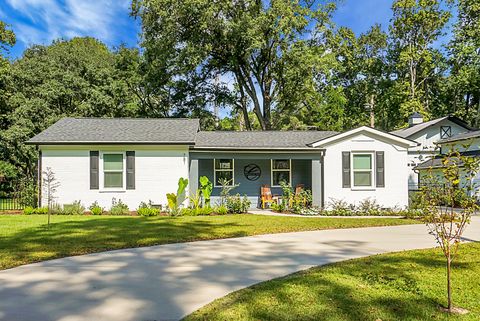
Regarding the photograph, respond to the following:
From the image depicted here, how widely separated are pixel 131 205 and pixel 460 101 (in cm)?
3164

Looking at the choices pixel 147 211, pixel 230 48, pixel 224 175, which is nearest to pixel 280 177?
pixel 224 175

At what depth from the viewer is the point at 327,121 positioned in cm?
3164

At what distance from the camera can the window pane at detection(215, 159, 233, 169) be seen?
16672 mm

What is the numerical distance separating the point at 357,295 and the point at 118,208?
37.3 ft

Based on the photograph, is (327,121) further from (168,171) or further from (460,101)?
(168,171)

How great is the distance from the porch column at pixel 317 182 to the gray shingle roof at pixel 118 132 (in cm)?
523

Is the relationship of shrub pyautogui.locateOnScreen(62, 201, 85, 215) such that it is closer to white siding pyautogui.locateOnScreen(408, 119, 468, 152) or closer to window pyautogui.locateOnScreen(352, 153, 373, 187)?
window pyautogui.locateOnScreen(352, 153, 373, 187)

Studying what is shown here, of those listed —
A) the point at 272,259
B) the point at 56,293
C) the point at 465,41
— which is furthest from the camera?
the point at 465,41

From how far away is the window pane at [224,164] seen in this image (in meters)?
16.7

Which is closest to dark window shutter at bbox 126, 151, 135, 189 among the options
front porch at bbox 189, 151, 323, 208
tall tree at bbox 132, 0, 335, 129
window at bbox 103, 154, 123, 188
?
window at bbox 103, 154, 123, 188

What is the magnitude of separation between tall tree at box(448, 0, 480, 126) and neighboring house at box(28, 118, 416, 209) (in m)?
19.3

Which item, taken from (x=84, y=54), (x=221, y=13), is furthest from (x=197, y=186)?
(x=84, y=54)

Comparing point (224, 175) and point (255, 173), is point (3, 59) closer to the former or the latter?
point (224, 175)

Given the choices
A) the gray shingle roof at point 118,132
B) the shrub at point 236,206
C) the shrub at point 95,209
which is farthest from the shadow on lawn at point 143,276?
the gray shingle roof at point 118,132
